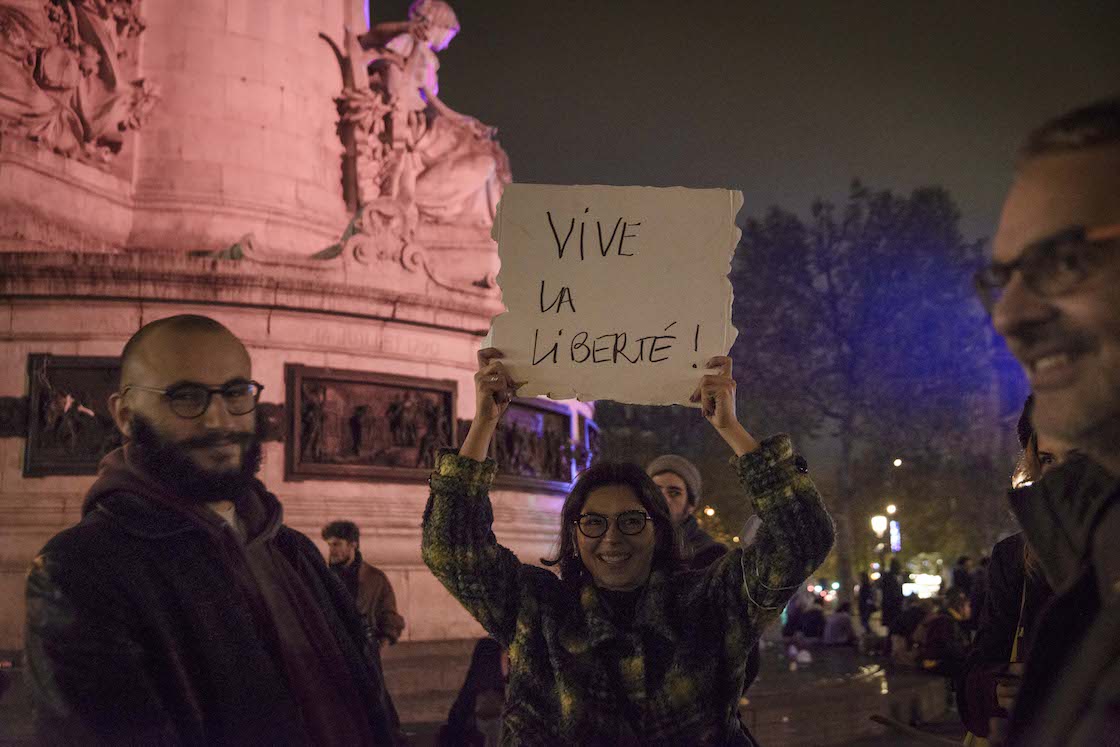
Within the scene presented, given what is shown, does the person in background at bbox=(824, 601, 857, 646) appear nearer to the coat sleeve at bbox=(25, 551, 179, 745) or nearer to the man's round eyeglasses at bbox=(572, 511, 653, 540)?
the man's round eyeglasses at bbox=(572, 511, 653, 540)

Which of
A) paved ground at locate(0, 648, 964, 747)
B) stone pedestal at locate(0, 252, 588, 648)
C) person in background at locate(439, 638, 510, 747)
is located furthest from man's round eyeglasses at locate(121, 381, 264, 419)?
stone pedestal at locate(0, 252, 588, 648)

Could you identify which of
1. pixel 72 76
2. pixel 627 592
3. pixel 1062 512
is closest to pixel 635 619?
pixel 627 592

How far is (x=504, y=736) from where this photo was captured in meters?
3.21

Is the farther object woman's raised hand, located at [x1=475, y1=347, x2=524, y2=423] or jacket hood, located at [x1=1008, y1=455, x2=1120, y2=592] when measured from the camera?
woman's raised hand, located at [x1=475, y1=347, x2=524, y2=423]

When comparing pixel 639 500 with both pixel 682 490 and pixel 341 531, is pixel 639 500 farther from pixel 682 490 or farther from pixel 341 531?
pixel 341 531

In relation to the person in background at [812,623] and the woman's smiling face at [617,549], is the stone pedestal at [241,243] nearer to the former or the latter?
the person in background at [812,623]

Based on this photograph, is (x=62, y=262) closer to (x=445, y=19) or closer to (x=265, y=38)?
(x=265, y=38)

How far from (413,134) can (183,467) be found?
15030 millimetres

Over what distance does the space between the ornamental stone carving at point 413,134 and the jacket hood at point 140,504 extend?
11.6 meters

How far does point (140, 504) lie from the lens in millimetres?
2539

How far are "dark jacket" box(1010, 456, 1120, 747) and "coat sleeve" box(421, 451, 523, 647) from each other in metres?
1.85

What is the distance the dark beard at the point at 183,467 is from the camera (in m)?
2.63

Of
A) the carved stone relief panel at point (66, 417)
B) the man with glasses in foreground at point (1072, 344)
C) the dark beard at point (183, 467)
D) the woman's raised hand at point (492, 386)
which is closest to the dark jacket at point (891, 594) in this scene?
Result: the woman's raised hand at point (492, 386)

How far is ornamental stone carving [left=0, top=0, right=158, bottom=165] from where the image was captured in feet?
44.8
